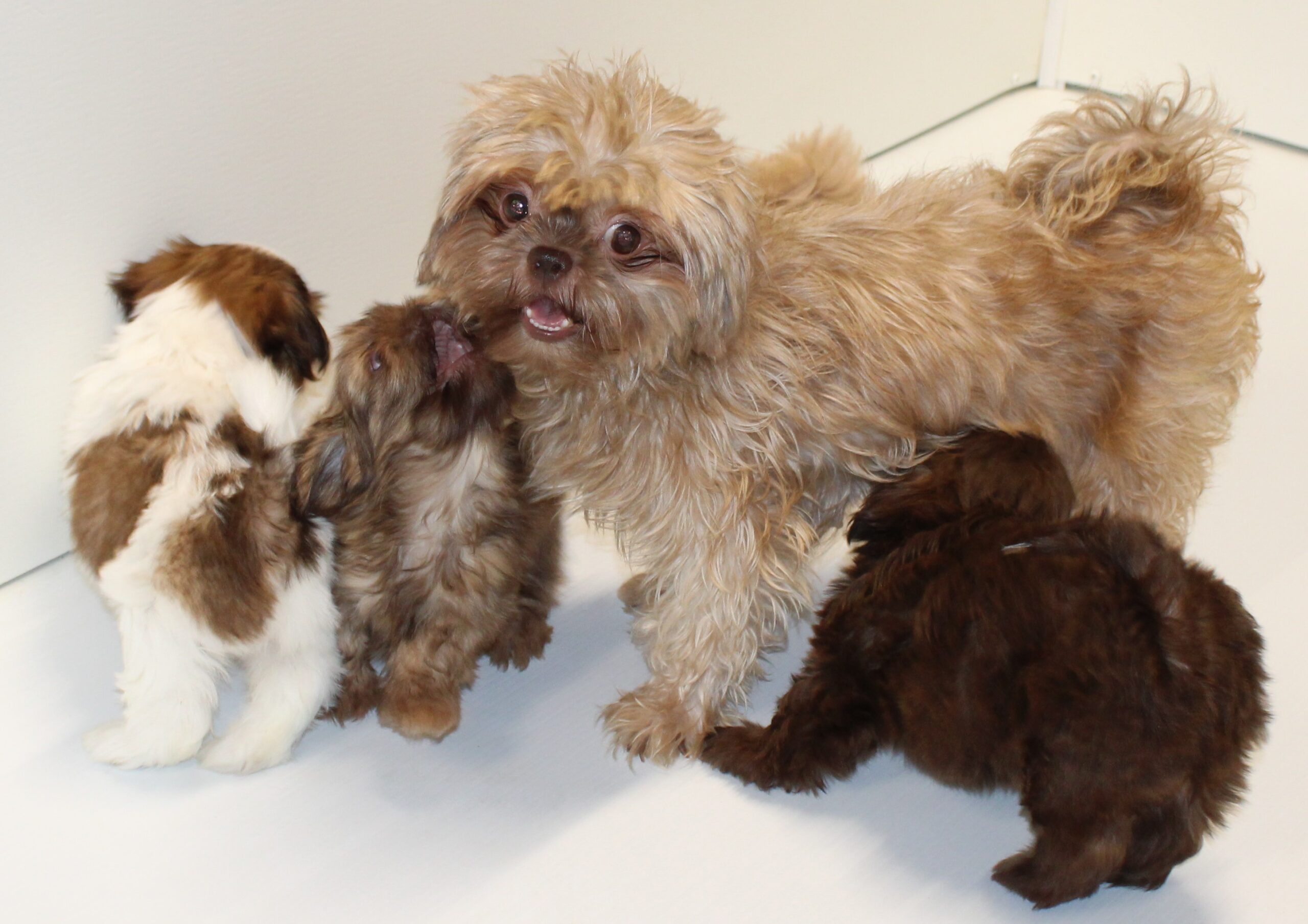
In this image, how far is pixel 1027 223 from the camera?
7.18 feet

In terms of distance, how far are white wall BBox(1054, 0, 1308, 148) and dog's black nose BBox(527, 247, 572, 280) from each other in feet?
8.78

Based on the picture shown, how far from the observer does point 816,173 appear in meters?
2.34

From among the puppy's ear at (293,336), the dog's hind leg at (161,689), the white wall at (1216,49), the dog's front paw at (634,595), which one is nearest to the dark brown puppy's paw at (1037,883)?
the dog's front paw at (634,595)

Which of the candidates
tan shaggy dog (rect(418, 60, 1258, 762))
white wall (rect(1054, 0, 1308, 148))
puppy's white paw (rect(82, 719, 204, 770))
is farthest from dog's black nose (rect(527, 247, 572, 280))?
white wall (rect(1054, 0, 1308, 148))

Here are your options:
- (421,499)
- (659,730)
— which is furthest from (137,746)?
(659,730)

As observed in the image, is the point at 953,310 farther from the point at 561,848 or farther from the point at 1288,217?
the point at 1288,217

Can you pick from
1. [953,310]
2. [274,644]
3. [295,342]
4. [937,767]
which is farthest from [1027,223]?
[274,644]

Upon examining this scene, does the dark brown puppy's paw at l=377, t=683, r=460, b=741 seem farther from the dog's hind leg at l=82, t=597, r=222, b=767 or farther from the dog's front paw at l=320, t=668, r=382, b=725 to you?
the dog's hind leg at l=82, t=597, r=222, b=767

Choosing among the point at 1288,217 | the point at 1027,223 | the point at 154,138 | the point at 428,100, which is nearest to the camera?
the point at 1027,223

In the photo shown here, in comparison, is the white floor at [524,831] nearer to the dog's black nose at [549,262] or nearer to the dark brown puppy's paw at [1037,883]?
the dark brown puppy's paw at [1037,883]

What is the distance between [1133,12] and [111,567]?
11.2 feet

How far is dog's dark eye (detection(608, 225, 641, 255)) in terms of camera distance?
1760mm

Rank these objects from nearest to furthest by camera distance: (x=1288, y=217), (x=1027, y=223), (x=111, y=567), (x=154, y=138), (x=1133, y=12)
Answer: (x=111, y=567) → (x=1027, y=223) → (x=154, y=138) → (x=1288, y=217) → (x=1133, y=12)

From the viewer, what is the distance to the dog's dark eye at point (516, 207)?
5.90 ft
